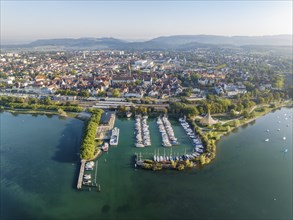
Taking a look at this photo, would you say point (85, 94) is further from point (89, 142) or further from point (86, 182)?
point (86, 182)

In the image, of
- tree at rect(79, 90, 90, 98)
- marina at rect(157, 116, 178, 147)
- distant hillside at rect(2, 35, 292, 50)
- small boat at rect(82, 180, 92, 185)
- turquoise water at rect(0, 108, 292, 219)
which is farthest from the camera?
distant hillside at rect(2, 35, 292, 50)

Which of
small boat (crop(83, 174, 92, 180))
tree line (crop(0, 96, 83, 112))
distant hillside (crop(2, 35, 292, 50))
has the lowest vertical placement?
small boat (crop(83, 174, 92, 180))

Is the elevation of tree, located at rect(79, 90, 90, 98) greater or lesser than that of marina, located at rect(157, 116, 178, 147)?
greater

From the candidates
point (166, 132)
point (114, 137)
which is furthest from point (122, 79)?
point (114, 137)

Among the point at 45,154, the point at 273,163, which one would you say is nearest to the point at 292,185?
the point at 273,163

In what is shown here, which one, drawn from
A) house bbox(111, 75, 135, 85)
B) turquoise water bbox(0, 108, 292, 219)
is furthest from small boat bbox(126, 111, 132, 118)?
house bbox(111, 75, 135, 85)

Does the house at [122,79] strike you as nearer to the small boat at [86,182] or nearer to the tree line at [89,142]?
the tree line at [89,142]

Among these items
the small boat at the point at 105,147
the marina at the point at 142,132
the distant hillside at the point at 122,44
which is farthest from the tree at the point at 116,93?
the distant hillside at the point at 122,44

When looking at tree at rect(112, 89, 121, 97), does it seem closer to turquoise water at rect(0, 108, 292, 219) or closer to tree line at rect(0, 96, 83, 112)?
tree line at rect(0, 96, 83, 112)

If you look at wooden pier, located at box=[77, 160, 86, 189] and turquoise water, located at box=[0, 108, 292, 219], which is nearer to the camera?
turquoise water, located at box=[0, 108, 292, 219]
